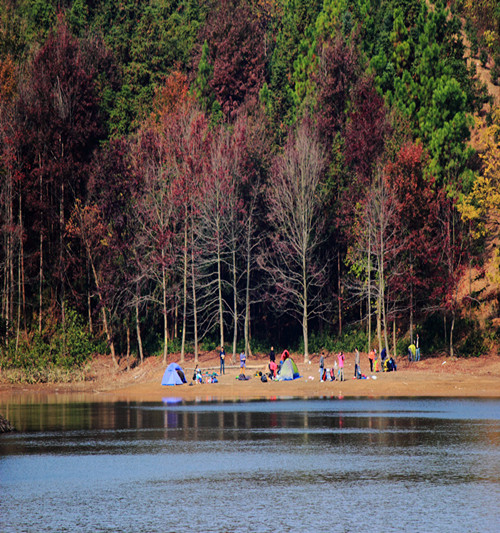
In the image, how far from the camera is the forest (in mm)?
66625

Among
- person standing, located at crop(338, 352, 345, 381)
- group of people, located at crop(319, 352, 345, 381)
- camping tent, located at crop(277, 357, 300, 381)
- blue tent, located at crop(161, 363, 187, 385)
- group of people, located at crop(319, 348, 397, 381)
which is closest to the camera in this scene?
person standing, located at crop(338, 352, 345, 381)

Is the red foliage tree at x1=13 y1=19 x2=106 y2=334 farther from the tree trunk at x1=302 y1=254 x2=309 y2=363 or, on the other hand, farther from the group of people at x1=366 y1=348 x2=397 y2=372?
the group of people at x1=366 y1=348 x2=397 y2=372

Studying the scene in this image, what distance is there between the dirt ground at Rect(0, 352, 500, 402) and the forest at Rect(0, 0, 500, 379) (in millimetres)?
2131

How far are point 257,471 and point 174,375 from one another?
35297 mm

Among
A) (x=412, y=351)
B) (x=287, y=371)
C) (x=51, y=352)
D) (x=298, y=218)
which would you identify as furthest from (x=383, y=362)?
(x=51, y=352)

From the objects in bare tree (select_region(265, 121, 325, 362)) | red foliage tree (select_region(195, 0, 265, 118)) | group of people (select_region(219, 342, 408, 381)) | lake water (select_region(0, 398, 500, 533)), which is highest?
red foliage tree (select_region(195, 0, 265, 118))

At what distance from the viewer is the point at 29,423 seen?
42.3 m

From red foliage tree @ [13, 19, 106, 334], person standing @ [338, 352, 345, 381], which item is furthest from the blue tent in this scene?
red foliage tree @ [13, 19, 106, 334]

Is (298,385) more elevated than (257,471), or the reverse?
(298,385)

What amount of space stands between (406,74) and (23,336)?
123 ft

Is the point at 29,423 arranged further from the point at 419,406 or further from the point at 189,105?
the point at 189,105

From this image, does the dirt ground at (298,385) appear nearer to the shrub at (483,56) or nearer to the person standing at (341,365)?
the person standing at (341,365)

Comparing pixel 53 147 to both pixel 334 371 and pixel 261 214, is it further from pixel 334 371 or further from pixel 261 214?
pixel 334 371

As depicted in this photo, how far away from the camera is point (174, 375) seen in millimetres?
62844
